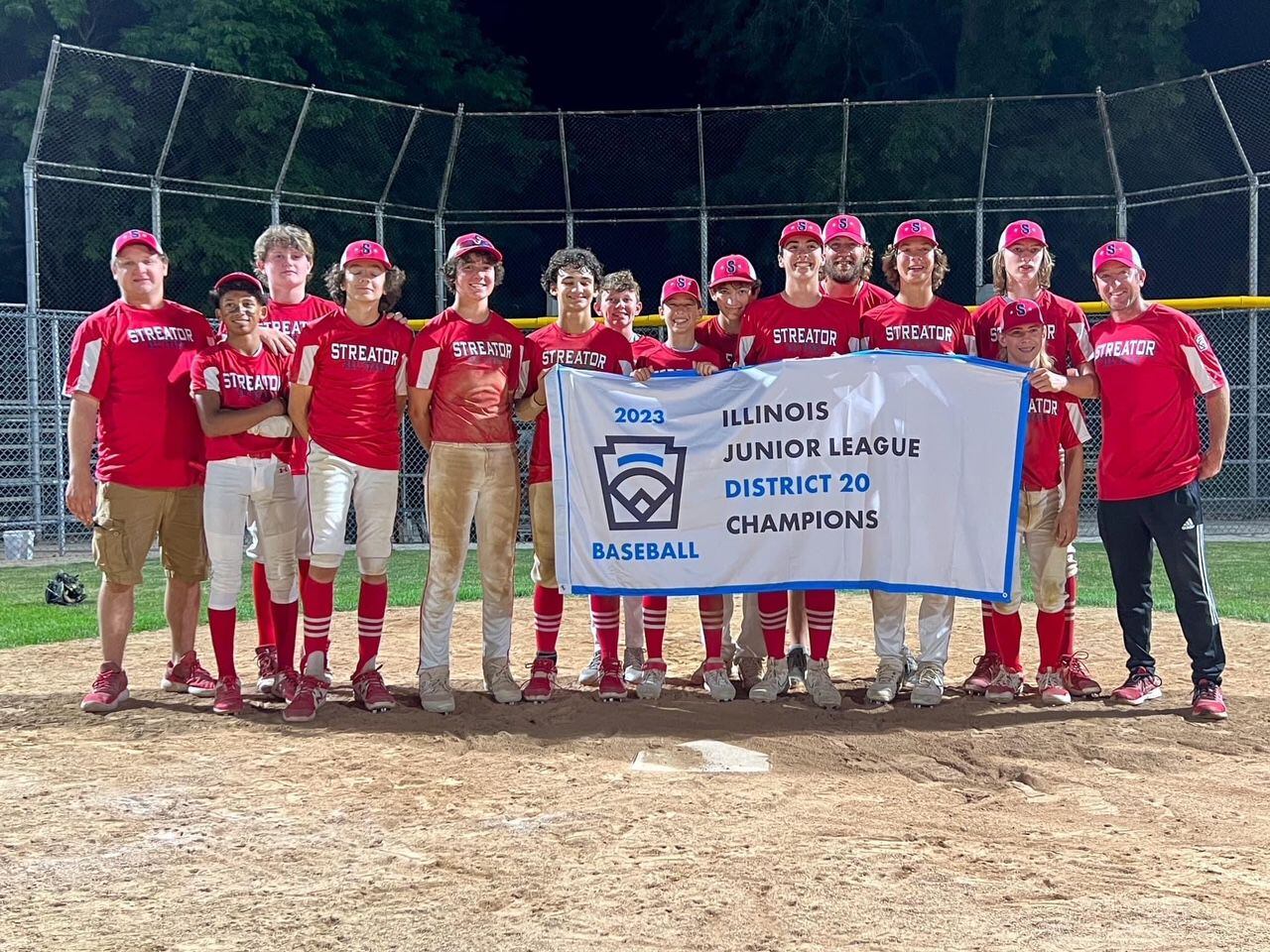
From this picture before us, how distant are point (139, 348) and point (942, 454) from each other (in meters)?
4.15

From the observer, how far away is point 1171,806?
185 inches

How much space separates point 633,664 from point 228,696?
85.9 inches

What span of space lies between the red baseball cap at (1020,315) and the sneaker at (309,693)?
394cm

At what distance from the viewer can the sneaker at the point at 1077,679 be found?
6.58 metres

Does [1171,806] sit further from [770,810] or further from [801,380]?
[801,380]

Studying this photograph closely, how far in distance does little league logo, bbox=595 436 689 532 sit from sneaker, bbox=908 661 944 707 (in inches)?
56.9

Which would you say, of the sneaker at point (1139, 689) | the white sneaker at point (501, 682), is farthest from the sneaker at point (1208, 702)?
the white sneaker at point (501, 682)

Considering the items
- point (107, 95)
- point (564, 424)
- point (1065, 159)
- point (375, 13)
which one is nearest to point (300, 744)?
point (564, 424)

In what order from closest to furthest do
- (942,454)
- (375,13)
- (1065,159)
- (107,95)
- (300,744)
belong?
(300,744) < (942,454) < (107,95) < (1065,159) < (375,13)

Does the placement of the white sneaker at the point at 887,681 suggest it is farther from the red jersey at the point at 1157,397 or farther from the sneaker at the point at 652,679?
the red jersey at the point at 1157,397

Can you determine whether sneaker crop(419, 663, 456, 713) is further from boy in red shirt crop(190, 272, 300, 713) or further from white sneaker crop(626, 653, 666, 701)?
white sneaker crop(626, 653, 666, 701)

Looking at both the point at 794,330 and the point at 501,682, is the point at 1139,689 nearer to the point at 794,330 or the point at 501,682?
the point at 794,330

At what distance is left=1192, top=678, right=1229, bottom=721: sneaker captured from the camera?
6.00 m

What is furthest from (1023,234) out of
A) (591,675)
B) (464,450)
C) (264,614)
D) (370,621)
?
(264,614)
